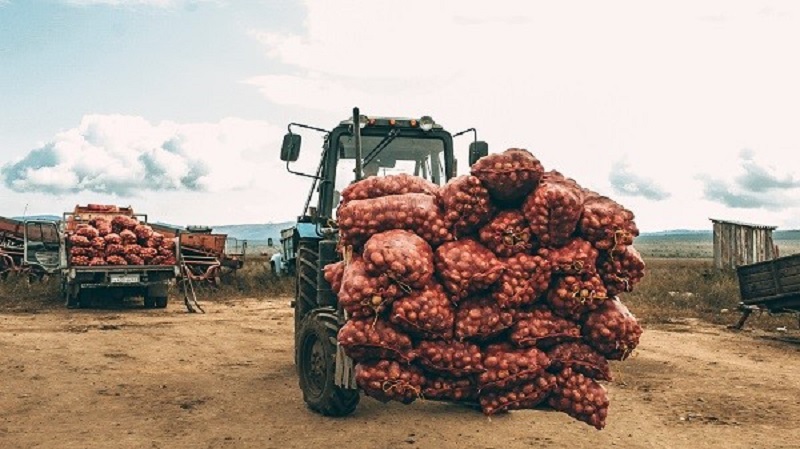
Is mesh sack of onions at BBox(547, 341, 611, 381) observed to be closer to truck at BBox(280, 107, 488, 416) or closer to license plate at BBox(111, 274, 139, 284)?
truck at BBox(280, 107, 488, 416)

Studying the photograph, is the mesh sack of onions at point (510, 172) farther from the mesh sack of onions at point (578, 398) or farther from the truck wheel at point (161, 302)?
the truck wheel at point (161, 302)

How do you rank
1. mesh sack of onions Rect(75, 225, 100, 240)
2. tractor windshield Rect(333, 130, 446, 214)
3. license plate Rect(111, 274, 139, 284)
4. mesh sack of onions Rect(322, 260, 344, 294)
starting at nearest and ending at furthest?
mesh sack of onions Rect(322, 260, 344, 294)
tractor windshield Rect(333, 130, 446, 214)
license plate Rect(111, 274, 139, 284)
mesh sack of onions Rect(75, 225, 100, 240)

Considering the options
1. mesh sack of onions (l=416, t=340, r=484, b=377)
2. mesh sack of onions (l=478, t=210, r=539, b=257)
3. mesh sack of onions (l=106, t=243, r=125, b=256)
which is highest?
mesh sack of onions (l=478, t=210, r=539, b=257)

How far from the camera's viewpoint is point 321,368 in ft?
20.7

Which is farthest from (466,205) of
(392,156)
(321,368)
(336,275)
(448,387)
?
(392,156)

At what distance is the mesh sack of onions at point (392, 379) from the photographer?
4.39 m

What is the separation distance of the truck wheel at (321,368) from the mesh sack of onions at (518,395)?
1763 mm

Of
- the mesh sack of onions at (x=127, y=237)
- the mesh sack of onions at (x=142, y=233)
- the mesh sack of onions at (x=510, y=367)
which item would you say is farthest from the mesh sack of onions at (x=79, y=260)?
the mesh sack of onions at (x=510, y=367)

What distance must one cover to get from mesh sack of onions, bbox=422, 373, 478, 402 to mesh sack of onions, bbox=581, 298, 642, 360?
2.63 ft

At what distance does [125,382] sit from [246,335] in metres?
4.05

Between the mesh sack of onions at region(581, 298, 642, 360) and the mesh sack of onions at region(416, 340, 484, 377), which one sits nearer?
the mesh sack of onions at region(416, 340, 484, 377)

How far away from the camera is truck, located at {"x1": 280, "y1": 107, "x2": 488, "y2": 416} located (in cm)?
625

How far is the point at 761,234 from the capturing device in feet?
72.1

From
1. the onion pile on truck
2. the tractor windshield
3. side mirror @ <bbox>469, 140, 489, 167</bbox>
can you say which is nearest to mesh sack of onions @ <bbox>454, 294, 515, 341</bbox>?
the onion pile on truck
